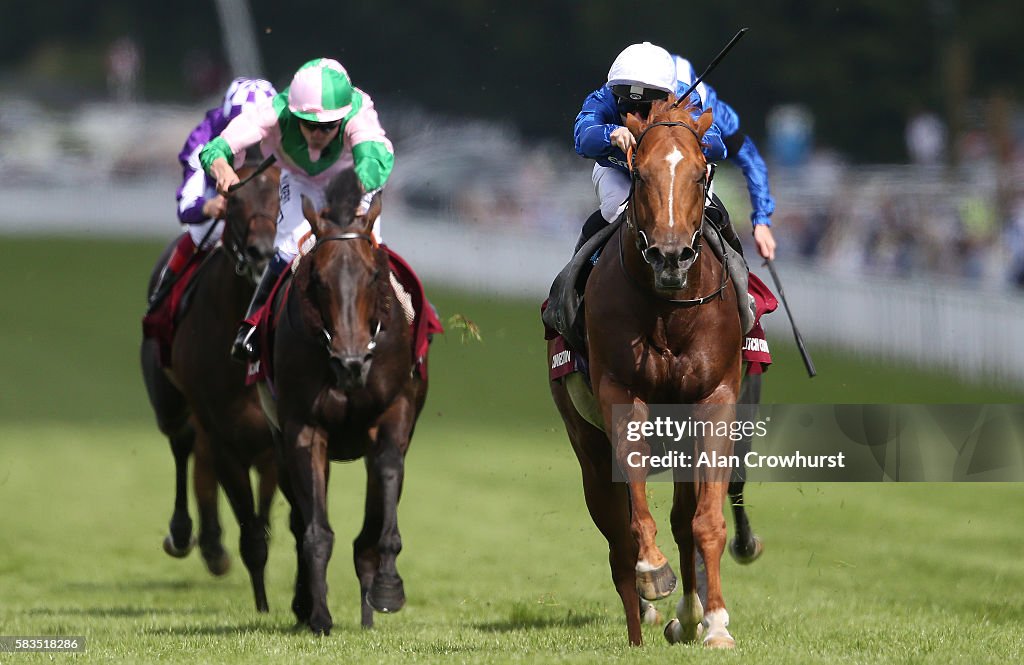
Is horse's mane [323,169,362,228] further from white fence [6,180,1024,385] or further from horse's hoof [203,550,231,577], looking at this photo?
white fence [6,180,1024,385]

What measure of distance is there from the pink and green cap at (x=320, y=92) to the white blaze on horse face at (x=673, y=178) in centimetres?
211

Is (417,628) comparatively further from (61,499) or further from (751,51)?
(751,51)

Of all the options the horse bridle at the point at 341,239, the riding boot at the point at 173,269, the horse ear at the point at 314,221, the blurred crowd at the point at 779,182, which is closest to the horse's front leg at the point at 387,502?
the horse bridle at the point at 341,239

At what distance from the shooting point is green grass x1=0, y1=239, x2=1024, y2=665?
7223mm

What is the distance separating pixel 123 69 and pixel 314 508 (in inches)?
1865

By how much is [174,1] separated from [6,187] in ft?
52.2

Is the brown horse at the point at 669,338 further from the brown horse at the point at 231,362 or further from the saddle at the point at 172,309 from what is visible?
the saddle at the point at 172,309

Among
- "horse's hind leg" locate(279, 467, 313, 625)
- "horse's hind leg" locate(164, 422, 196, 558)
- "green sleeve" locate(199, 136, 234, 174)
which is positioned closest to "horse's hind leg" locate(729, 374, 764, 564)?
"horse's hind leg" locate(279, 467, 313, 625)

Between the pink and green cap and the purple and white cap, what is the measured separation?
4.24ft

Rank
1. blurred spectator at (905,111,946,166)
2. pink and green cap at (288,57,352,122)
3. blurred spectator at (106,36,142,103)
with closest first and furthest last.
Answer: pink and green cap at (288,57,352,122)
blurred spectator at (905,111,946,166)
blurred spectator at (106,36,142,103)

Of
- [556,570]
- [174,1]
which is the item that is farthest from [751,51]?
[174,1]

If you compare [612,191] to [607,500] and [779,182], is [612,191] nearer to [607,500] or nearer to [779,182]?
[607,500]

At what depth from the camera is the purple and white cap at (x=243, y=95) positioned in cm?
957

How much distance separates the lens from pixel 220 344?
8.90 meters
